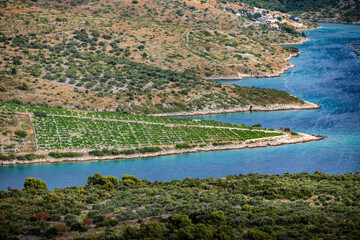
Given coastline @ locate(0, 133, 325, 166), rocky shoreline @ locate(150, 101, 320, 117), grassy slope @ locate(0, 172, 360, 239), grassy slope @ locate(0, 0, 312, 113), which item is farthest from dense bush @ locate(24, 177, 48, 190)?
rocky shoreline @ locate(150, 101, 320, 117)

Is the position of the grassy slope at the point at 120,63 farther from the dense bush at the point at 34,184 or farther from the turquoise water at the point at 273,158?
the dense bush at the point at 34,184

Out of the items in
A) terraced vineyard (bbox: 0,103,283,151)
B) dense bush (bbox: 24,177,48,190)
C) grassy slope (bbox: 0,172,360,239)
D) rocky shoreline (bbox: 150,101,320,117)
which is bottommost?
rocky shoreline (bbox: 150,101,320,117)

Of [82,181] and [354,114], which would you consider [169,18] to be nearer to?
[354,114]

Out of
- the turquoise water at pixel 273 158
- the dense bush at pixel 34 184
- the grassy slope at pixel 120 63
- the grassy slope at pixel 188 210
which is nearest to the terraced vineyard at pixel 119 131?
the turquoise water at pixel 273 158

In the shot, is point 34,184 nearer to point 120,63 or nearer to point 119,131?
point 119,131

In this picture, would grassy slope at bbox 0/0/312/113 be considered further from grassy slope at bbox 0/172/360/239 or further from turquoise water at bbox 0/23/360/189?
grassy slope at bbox 0/172/360/239

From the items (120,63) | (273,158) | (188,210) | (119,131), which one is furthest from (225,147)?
(120,63)
